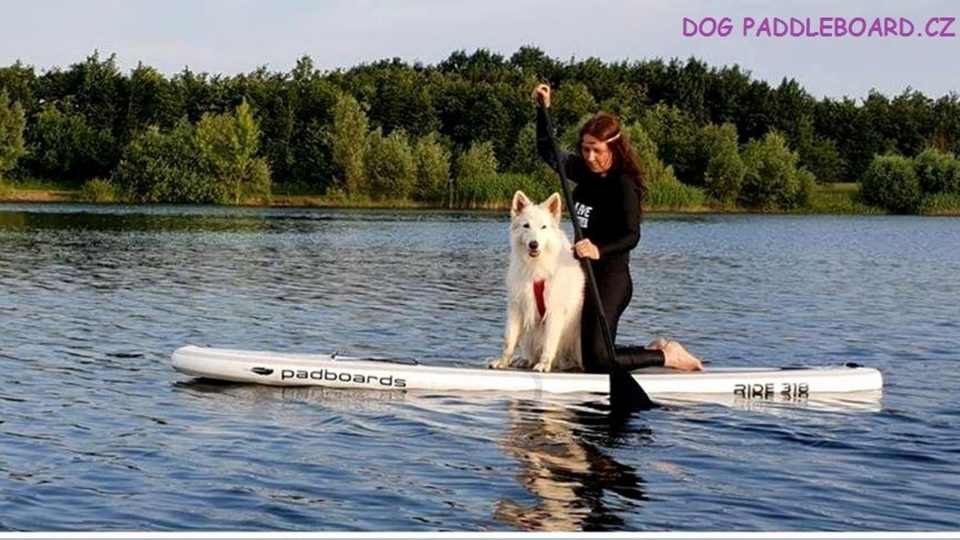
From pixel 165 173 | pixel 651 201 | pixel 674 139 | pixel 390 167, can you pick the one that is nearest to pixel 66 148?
pixel 165 173

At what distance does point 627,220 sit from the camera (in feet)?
43.1

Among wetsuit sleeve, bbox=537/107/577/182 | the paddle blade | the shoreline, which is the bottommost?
the paddle blade

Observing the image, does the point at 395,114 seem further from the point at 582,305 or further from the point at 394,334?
the point at 582,305

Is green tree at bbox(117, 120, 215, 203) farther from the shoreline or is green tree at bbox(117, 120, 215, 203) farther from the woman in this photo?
the woman

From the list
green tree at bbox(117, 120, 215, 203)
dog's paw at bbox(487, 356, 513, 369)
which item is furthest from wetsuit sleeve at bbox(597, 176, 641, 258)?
green tree at bbox(117, 120, 215, 203)

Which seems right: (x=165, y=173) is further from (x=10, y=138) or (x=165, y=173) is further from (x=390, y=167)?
(x=390, y=167)

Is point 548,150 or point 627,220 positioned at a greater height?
point 548,150

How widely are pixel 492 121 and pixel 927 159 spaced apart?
3126 centimetres

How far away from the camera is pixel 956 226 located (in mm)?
80500

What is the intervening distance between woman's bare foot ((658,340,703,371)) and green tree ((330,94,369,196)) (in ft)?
254

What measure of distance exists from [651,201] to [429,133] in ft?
68.6

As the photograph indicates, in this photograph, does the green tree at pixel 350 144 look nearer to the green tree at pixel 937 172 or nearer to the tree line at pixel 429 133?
the tree line at pixel 429 133

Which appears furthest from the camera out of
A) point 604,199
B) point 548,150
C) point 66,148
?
point 66,148

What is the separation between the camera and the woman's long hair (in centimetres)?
1314
